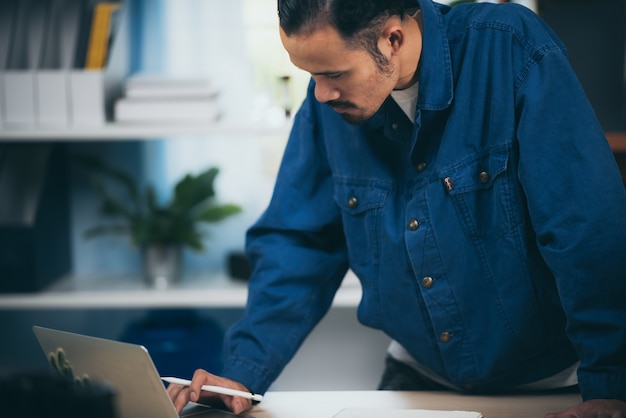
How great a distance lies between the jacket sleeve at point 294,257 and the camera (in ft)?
4.46

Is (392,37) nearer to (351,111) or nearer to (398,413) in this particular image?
(351,111)

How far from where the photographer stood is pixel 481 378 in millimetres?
1280

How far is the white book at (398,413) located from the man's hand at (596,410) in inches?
4.3

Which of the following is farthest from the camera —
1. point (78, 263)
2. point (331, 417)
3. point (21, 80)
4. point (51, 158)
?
point (78, 263)

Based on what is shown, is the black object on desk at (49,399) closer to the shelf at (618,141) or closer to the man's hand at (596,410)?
the man's hand at (596,410)

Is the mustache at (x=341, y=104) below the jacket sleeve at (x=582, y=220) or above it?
above

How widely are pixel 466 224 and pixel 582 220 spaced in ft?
0.61

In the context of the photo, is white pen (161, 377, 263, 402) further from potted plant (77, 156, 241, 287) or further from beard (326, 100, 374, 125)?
potted plant (77, 156, 241, 287)

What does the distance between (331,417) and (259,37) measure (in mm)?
1619

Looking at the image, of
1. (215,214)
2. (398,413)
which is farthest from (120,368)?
(215,214)

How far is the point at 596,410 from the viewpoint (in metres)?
1.06

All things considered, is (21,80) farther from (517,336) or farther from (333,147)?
(517,336)

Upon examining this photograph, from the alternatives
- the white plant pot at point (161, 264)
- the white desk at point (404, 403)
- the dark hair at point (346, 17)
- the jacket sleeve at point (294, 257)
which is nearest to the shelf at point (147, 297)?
the white plant pot at point (161, 264)

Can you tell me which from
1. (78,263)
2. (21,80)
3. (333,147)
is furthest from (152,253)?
(333,147)
